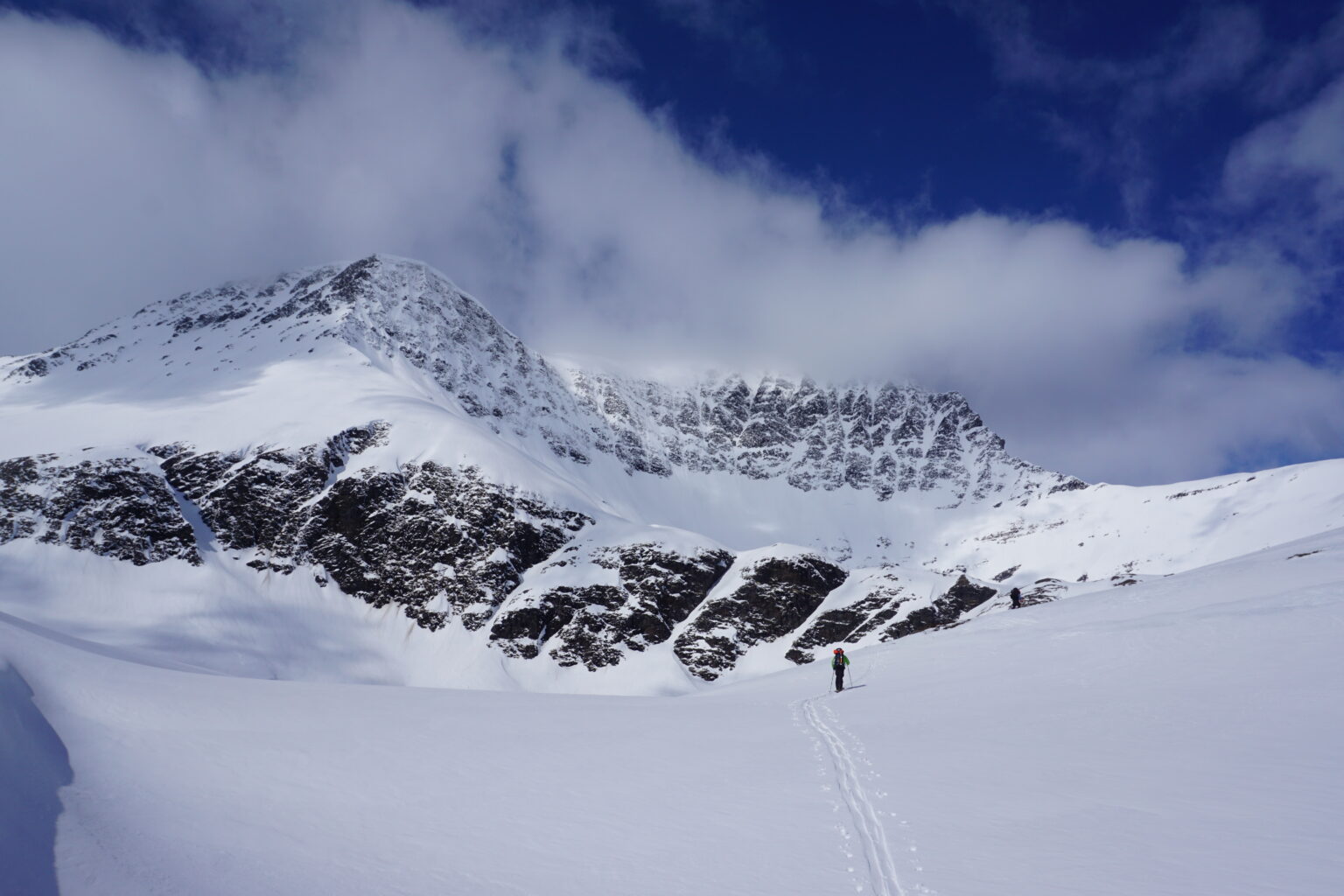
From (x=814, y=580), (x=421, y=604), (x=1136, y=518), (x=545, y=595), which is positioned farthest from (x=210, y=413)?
(x=1136, y=518)

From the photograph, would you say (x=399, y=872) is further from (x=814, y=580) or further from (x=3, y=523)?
(x=3, y=523)

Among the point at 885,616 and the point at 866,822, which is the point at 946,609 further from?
the point at 866,822

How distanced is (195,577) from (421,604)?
105 ft

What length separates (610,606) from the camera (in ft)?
333

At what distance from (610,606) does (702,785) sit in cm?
9221

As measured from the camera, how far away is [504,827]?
907 centimetres

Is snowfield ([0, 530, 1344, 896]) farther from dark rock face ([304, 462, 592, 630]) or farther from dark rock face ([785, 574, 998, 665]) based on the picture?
dark rock face ([304, 462, 592, 630])

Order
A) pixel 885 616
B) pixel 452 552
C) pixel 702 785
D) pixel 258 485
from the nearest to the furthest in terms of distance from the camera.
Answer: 1. pixel 702 785
2. pixel 885 616
3. pixel 452 552
4. pixel 258 485

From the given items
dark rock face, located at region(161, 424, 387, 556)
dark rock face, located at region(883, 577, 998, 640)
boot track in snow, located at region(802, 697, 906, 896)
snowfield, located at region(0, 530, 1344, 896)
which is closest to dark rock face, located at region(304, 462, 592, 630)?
dark rock face, located at region(161, 424, 387, 556)

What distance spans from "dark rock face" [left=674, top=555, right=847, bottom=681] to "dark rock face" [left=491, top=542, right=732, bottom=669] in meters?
4.60

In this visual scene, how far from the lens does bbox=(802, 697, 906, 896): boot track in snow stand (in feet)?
24.1

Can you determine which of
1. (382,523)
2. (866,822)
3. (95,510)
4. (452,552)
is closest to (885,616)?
(452,552)

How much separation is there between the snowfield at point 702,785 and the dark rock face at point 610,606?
8057 centimetres

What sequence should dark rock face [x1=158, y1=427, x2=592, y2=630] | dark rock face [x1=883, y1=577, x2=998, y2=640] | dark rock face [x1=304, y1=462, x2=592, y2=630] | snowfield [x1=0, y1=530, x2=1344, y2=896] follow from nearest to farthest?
snowfield [x1=0, y1=530, x2=1344, y2=896] → dark rock face [x1=883, y1=577, x2=998, y2=640] → dark rock face [x1=304, y1=462, x2=592, y2=630] → dark rock face [x1=158, y1=427, x2=592, y2=630]
